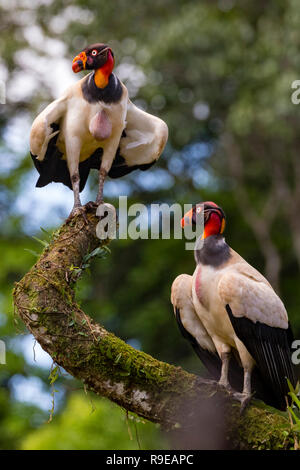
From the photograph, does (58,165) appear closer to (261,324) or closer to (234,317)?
(234,317)

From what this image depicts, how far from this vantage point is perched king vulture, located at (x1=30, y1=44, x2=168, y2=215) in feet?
18.3

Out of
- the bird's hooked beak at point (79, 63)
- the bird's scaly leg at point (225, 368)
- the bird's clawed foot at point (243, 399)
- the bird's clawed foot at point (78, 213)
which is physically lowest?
the bird's clawed foot at point (243, 399)

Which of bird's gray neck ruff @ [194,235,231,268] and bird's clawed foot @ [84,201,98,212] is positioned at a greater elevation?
bird's clawed foot @ [84,201,98,212]

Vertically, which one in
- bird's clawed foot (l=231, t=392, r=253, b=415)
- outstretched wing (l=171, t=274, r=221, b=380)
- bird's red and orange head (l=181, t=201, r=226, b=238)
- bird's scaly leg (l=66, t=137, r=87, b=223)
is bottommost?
bird's clawed foot (l=231, t=392, r=253, b=415)

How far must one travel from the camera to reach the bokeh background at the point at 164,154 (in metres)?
14.5

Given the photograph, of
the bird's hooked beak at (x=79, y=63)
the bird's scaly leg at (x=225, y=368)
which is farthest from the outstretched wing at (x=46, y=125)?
the bird's scaly leg at (x=225, y=368)

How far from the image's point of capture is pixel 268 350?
5109 mm

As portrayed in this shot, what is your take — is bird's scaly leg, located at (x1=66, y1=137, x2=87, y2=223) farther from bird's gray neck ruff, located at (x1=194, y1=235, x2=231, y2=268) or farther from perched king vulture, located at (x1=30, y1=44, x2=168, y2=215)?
bird's gray neck ruff, located at (x1=194, y1=235, x2=231, y2=268)

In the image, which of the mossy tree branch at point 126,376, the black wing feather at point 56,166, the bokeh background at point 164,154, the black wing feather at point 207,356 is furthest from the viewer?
the bokeh background at point 164,154

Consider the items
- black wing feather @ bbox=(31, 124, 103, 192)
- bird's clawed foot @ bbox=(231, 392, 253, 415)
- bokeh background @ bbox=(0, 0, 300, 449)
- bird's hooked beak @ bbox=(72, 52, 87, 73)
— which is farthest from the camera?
bokeh background @ bbox=(0, 0, 300, 449)

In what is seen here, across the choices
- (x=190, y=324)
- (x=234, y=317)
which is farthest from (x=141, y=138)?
(x=234, y=317)

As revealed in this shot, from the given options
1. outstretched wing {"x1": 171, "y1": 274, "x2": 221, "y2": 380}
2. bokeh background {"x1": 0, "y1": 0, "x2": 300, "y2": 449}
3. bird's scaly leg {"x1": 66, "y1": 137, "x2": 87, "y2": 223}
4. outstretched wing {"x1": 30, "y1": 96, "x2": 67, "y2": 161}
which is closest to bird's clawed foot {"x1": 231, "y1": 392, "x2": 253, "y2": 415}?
outstretched wing {"x1": 171, "y1": 274, "x2": 221, "y2": 380}

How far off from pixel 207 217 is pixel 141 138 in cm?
114

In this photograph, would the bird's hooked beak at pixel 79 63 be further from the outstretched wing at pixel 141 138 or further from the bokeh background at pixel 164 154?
the bokeh background at pixel 164 154
